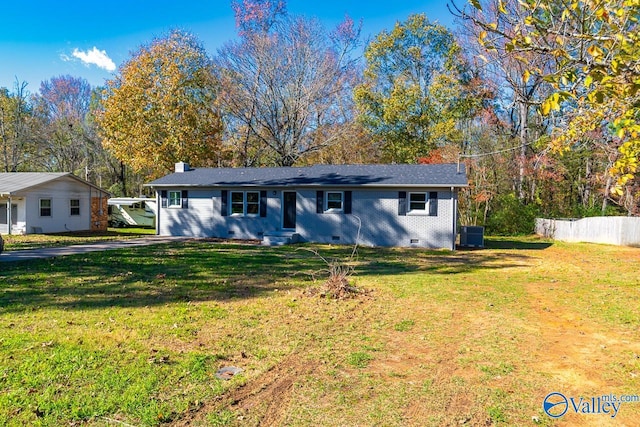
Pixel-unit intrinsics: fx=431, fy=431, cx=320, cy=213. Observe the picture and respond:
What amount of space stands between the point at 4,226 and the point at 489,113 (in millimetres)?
26192

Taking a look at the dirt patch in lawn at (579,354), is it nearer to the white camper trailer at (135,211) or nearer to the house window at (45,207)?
the house window at (45,207)

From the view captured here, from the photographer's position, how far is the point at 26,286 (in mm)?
8203

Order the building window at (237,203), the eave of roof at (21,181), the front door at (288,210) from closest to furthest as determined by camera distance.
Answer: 1. the front door at (288,210)
2. the eave of roof at (21,181)
3. the building window at (237,203)

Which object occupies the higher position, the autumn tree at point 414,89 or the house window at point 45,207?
the autumn tree at point 414,89

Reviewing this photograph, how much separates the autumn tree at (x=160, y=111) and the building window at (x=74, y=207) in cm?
436

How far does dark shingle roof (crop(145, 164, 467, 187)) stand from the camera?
1681 cm

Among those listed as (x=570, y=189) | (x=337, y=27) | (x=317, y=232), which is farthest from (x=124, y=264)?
(x=570, y=189)

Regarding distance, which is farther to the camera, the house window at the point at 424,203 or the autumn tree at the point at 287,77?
the autumn tree at the point at 287,77

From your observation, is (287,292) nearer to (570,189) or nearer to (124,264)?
(124,264)

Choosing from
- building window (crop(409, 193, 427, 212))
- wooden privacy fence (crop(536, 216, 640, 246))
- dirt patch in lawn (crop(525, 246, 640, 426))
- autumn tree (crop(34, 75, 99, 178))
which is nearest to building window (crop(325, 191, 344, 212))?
building window (crop(409, 193, 427, 212))

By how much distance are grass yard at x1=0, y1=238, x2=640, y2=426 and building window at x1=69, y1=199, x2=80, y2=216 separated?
13.4 m

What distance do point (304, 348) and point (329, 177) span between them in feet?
44.7

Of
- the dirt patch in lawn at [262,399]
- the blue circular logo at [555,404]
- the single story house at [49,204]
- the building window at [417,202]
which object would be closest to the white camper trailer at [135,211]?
the single story house at [49,204]

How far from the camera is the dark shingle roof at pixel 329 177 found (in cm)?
1681
